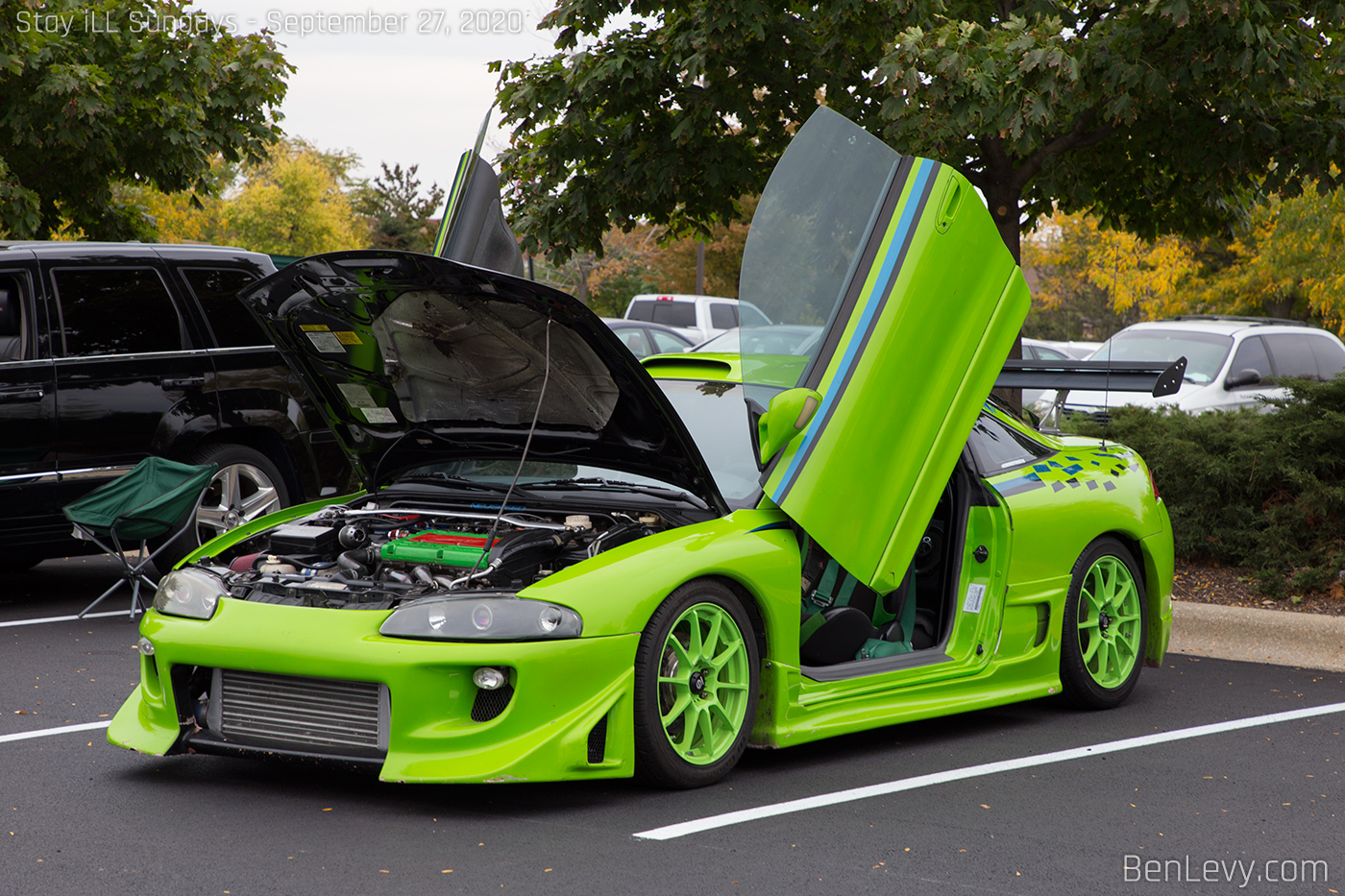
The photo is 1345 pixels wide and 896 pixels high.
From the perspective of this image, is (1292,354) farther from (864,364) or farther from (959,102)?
(864,364)

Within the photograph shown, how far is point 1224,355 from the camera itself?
46.7 ft

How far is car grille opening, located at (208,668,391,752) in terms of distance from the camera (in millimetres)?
4473

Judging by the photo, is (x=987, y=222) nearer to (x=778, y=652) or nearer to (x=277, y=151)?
(x=778, y=652)

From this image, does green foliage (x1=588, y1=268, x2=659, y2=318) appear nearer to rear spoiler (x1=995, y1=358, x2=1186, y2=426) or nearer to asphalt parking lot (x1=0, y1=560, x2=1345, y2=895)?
rear spoiler (x1=995, y1=358, x2=1186, y2=426)

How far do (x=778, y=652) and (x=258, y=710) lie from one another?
176cm

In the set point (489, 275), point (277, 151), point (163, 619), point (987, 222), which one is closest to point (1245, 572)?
point (987, 222)

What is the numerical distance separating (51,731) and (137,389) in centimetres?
310

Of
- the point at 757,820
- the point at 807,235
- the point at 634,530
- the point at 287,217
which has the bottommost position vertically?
the point at 757,820

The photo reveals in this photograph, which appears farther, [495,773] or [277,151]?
[277,151]

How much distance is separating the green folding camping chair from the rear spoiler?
171 inches

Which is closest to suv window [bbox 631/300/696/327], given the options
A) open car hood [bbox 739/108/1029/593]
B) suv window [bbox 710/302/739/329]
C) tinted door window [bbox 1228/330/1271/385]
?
suv window [bbox 710/302/739/329]

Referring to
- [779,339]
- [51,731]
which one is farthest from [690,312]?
[779,339]

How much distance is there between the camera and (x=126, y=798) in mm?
4707

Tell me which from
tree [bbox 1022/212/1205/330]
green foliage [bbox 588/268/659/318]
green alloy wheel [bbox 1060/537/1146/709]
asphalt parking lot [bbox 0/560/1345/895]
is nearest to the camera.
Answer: asphalt parking lot [bbox 0/560/1345/895]
